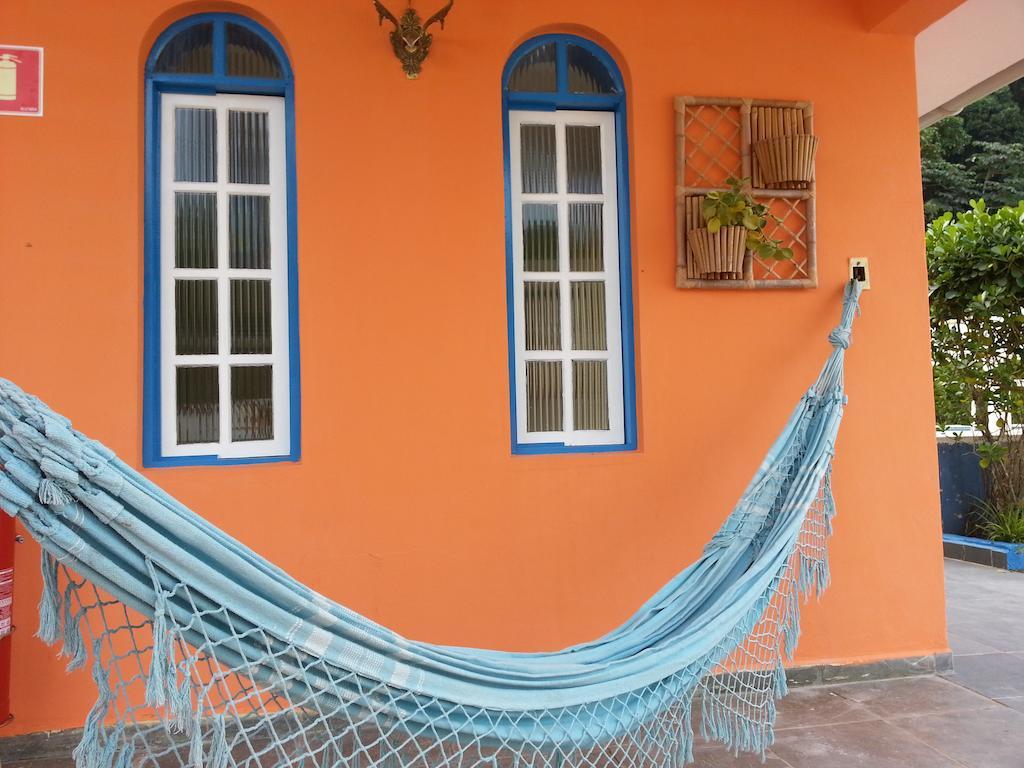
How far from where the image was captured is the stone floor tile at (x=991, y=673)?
8.67 ft

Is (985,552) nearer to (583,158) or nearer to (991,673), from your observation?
(991,673)

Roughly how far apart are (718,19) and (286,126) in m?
1.47

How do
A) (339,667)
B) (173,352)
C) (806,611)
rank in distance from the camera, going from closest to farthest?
(339,667)
(173,352)
(806,611)

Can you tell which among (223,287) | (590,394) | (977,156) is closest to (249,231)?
(223,287)

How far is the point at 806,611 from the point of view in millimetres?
2711

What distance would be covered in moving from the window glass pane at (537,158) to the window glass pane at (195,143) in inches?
38.8

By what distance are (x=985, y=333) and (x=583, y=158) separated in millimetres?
3538

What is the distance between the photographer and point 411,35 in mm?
2463

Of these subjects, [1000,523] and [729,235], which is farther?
[1000,523]

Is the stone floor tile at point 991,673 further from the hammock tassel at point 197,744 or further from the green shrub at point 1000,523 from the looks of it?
the hammock tassel at point 197,744

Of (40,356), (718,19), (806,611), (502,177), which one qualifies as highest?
(718,19)

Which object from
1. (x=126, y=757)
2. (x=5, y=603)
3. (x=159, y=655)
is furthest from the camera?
(x=5, y=603)

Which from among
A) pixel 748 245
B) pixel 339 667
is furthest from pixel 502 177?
pixel 339 667

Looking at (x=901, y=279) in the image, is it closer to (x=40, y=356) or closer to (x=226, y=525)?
(x=226, y=525)
